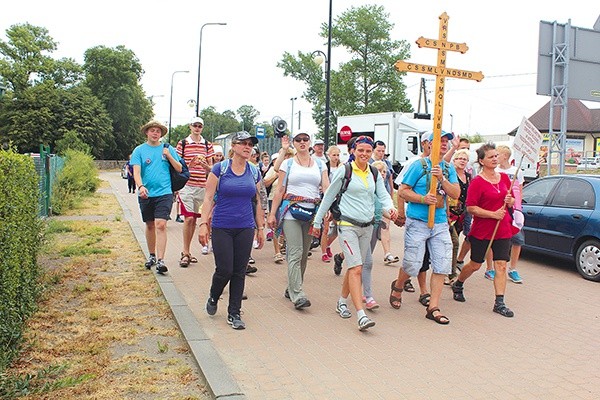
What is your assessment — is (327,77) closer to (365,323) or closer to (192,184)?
(192,184)

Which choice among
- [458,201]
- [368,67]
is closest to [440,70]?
[458,201]

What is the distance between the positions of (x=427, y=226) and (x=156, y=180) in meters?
3.53

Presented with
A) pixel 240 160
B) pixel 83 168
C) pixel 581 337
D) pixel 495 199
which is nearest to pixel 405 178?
pixel 495 199

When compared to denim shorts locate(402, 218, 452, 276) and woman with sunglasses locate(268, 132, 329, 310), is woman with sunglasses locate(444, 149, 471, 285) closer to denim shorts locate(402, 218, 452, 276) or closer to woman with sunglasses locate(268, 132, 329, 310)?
denim shorts locate(402, 218, 452, 276)

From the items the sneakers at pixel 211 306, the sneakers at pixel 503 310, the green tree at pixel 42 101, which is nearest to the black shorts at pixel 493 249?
the sneakers at pixel 503 310

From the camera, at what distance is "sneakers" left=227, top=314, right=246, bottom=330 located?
5.50m

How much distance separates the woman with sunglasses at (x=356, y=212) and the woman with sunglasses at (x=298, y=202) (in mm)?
520

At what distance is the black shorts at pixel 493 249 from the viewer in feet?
20.7

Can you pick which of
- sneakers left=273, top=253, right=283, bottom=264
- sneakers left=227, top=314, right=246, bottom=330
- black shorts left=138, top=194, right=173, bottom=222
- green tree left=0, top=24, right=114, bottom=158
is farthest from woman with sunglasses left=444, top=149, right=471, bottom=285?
green tree left=0, top=24, right=114, bottom=158

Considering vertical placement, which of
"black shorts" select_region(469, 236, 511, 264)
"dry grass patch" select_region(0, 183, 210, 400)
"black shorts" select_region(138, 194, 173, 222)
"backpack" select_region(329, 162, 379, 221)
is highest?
"backpack" select_region(329, 162, 379, 221)

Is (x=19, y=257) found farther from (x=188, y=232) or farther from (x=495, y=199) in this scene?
(x=495, y=199)

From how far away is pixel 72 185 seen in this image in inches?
736

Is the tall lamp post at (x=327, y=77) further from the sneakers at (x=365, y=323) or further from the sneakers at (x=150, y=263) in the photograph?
the sneakers at (x=365, y=323)

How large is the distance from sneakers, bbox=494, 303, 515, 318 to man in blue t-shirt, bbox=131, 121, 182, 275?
157 inches
